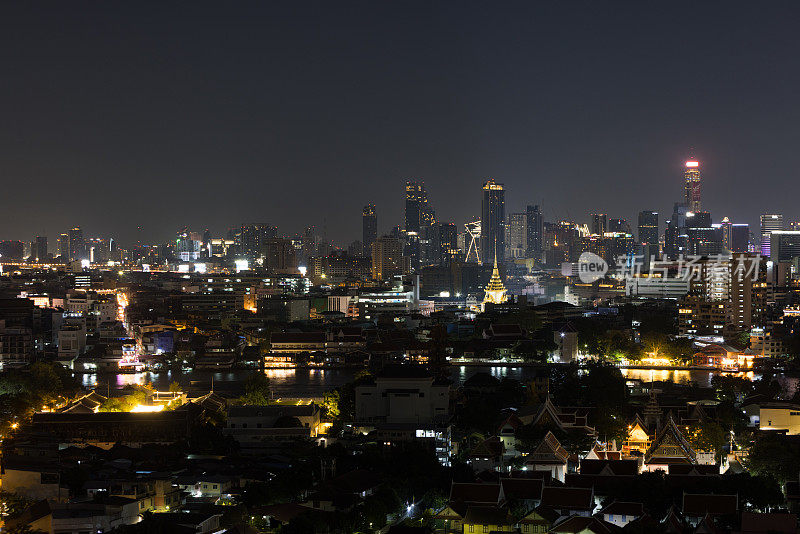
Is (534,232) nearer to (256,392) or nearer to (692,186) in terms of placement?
(692,186)

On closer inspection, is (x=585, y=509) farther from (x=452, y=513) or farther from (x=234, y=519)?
(x=234, y=519)

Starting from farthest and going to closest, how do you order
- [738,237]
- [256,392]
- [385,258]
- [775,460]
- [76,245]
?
[76,245], [738,237], [385,258], [256,392], [775,460]

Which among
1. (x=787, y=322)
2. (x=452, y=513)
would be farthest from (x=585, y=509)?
(x=787, y=322)

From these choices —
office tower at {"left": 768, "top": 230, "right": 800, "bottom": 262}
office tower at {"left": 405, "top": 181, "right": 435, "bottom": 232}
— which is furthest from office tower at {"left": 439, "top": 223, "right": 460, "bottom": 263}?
office tower at {"left": 768, "top": 230, "right": 800, "bottom": 262}

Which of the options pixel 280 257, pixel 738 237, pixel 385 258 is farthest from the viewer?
pixel 738 237

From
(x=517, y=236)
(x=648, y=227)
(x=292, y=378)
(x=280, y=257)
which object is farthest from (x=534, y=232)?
(x=292, y=378)

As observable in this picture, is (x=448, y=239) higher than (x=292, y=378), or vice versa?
(x=448, y=239)

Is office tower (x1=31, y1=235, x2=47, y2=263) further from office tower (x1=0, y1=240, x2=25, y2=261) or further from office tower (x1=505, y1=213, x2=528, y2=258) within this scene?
office tower (x1=505, y1=213, x2=528, y2=258)

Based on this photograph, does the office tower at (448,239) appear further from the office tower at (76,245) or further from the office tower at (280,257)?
the office tower at (76,245)
